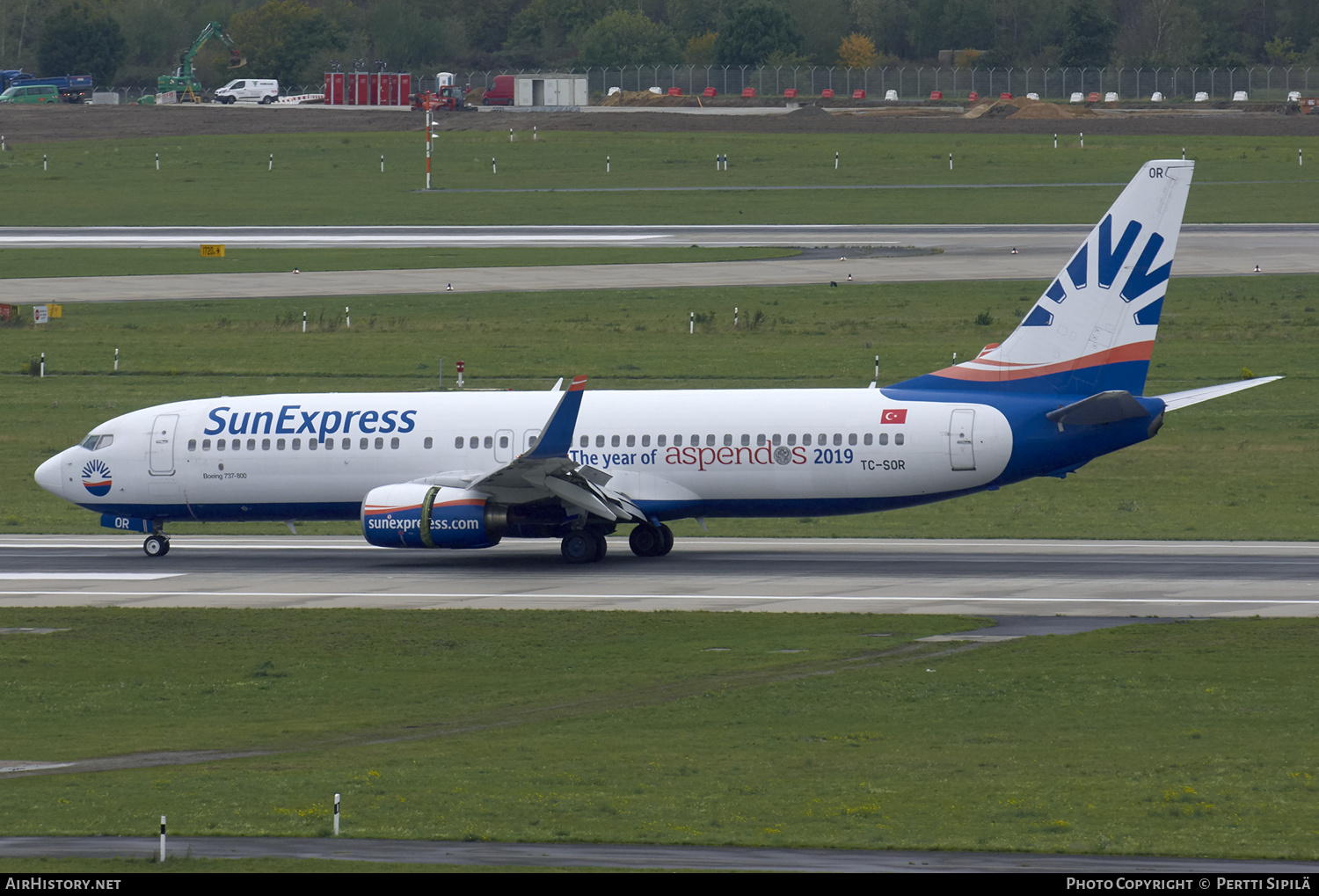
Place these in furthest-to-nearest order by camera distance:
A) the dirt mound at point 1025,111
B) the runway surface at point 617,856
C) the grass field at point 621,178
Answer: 1. the dirt mound at point 1025,111
2. the grass field at point 621,178
3. the runway surface at point 617,856

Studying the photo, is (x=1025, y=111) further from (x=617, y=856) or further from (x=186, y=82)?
(x=617, y=856)

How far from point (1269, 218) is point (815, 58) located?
103 meters

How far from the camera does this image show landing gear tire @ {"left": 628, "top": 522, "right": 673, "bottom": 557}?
41.2 meters

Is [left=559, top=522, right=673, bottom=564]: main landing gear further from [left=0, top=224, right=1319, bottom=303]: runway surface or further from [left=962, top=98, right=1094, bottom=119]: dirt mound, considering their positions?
[left=962, top=98, right=1094, bottom=119]: dirt mound

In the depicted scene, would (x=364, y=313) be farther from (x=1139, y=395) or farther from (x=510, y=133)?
(x=510, y=133)

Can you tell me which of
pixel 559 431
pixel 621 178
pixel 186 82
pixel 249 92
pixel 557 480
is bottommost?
pixel 557 480

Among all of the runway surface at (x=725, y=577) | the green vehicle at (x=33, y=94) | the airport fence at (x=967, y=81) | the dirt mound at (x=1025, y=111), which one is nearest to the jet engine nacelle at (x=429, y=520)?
the runway surface at (x=725, y=577)

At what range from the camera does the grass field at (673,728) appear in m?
18.8

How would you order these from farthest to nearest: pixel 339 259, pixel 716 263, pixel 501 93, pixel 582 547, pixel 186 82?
pixel 186 82
pixel 501 93
pixel 339 259
pixel 716 263
pixel 582 547

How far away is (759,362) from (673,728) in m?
40.0

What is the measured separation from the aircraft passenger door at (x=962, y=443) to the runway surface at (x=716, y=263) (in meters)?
40.3

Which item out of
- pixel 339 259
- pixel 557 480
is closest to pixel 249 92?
pixel 339 259

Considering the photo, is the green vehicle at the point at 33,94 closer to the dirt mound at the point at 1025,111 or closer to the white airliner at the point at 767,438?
the dirt mound at the point at 1025,111

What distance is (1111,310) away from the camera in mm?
38375
